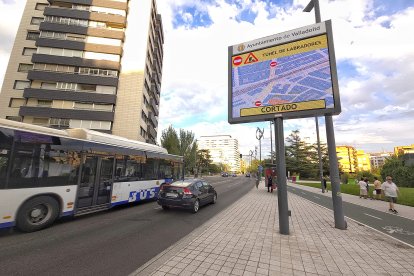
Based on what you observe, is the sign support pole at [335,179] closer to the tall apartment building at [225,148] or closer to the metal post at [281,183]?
the metal post at [281,183]

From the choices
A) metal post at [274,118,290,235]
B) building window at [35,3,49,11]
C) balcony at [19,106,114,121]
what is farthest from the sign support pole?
building window at [35,3,49,11]

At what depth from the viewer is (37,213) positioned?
258 inches

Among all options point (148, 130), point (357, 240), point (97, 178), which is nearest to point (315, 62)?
point (357, 240)

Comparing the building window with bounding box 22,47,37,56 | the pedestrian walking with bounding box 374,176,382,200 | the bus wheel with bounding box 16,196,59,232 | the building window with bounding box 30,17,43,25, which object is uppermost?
the building window with bounding box 30,17,43,25

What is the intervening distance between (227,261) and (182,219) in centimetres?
443

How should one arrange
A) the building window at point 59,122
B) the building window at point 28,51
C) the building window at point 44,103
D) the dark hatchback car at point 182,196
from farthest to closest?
the building window at point 28,51
the building window at point 44,103
the building window at point 59,122
the dark hatchback car at point 182,196

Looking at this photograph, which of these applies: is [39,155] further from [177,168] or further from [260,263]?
[177,168]

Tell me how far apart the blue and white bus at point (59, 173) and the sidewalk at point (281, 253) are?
4.52m

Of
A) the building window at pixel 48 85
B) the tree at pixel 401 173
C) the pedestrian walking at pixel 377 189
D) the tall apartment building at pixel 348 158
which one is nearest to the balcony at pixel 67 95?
the building window at pixel 48 85

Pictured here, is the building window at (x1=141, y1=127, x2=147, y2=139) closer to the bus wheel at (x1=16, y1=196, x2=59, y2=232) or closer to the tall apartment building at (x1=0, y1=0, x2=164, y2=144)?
the tall apartment building at (x1=0, y1=0, x2=164, y2=144)

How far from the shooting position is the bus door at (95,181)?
8.16 metres

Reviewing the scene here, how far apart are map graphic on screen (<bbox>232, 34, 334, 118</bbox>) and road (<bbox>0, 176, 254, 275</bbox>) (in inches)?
186

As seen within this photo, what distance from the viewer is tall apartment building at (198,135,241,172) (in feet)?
560

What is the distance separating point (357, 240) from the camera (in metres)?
6.07
